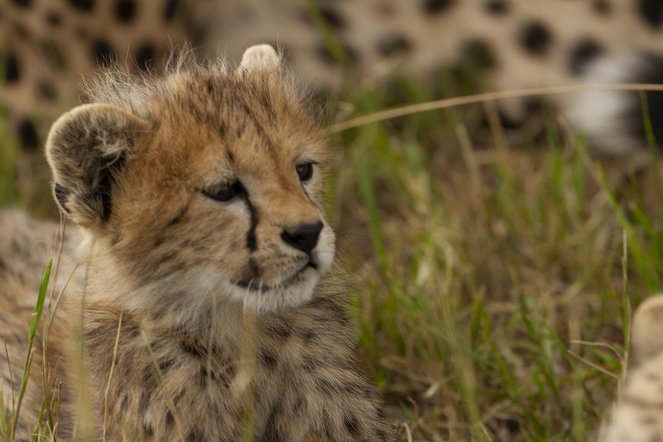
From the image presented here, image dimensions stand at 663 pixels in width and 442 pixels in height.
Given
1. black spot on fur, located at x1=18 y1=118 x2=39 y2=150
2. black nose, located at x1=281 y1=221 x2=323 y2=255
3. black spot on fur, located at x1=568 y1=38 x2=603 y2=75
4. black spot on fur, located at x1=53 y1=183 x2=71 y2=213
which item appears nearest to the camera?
black nose, located at x1=281 y1=221 x2=323 y2=255

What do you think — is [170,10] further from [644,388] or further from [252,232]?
[644,388]

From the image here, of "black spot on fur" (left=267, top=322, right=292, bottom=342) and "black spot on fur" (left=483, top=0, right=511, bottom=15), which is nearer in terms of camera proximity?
"black spot on fur" (left=267, top=322, right=292, bottom=342)

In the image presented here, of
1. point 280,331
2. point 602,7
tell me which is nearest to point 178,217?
point 280,331

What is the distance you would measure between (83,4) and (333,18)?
0.68 meters

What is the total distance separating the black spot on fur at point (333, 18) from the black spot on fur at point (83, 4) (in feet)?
2.07

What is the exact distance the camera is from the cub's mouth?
5.65 feet

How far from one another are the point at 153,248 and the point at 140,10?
1.60m

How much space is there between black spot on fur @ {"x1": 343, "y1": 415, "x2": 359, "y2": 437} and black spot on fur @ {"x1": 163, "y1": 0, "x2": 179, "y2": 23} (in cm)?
164

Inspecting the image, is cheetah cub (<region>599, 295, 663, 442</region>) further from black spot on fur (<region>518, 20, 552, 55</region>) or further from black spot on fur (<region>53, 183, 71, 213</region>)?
black spot on fur (<region>518, 20, 552, 55</region>)

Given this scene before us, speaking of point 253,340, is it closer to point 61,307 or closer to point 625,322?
point 61,307

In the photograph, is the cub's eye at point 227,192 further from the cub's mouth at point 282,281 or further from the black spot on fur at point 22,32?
the black spot on fur at point 22,32

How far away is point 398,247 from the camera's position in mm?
2812

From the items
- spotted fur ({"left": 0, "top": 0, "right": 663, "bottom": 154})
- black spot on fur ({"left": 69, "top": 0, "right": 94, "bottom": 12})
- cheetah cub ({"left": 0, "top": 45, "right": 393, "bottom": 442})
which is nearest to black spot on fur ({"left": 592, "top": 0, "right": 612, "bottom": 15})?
spotted fur ({"left": 0, "top": 0, "right": 663, "bottom": 154})

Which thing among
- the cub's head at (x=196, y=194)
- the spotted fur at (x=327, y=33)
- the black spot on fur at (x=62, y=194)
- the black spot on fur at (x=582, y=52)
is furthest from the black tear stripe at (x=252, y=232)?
the black spot on fur at (x=582, y=52)
